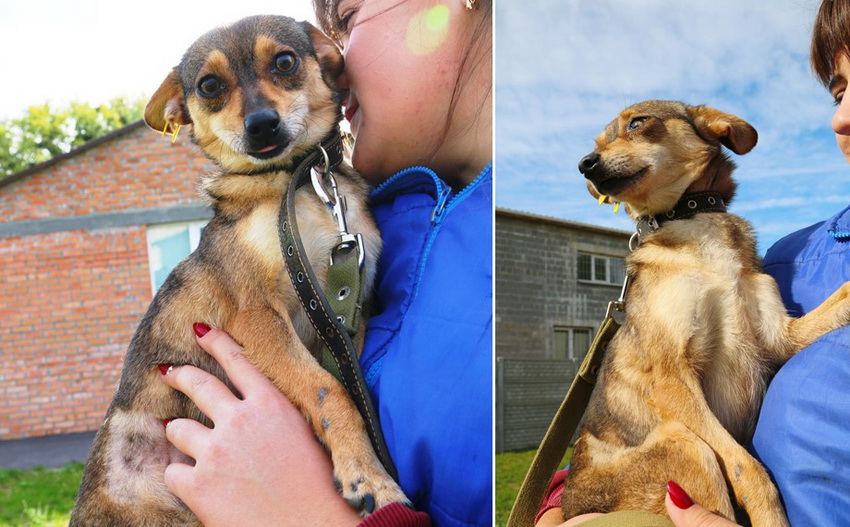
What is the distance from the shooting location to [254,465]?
116 centimetres

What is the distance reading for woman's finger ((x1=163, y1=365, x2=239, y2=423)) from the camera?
124 cm

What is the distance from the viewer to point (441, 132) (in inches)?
54.6

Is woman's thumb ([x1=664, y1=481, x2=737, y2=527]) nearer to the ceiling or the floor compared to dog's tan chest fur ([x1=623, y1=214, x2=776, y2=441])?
nearer to the floor

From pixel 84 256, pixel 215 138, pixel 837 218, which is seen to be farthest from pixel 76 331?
pixel 837 218

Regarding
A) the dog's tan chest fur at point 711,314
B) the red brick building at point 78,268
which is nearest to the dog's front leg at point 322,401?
the dog's tan chest fur at point 711,314

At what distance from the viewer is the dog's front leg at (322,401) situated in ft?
3.71

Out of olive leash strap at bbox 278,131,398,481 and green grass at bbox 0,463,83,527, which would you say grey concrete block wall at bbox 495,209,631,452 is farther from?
green grass at bbox 0,463,83,527

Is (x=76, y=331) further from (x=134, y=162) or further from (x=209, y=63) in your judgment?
(x=209, y=63)

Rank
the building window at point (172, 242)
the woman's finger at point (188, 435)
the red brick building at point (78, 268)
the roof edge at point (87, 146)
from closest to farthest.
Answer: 1. the woman's finger at point (188, 435)
2. the building window at point (172, 242)
3. the roof edge at point (87, 146)
4. the red brick building at point (78, 268)

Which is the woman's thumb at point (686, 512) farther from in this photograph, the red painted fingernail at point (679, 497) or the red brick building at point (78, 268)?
the red brick building at point (78, 268)

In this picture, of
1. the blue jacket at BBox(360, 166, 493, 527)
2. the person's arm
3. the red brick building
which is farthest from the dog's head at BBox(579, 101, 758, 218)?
the red brick building

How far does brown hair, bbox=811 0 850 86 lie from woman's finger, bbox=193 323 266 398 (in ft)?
3.84

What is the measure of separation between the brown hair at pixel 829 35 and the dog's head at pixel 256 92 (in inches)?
35.4

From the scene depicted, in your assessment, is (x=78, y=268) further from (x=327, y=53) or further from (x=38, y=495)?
(x=327, y=53)
